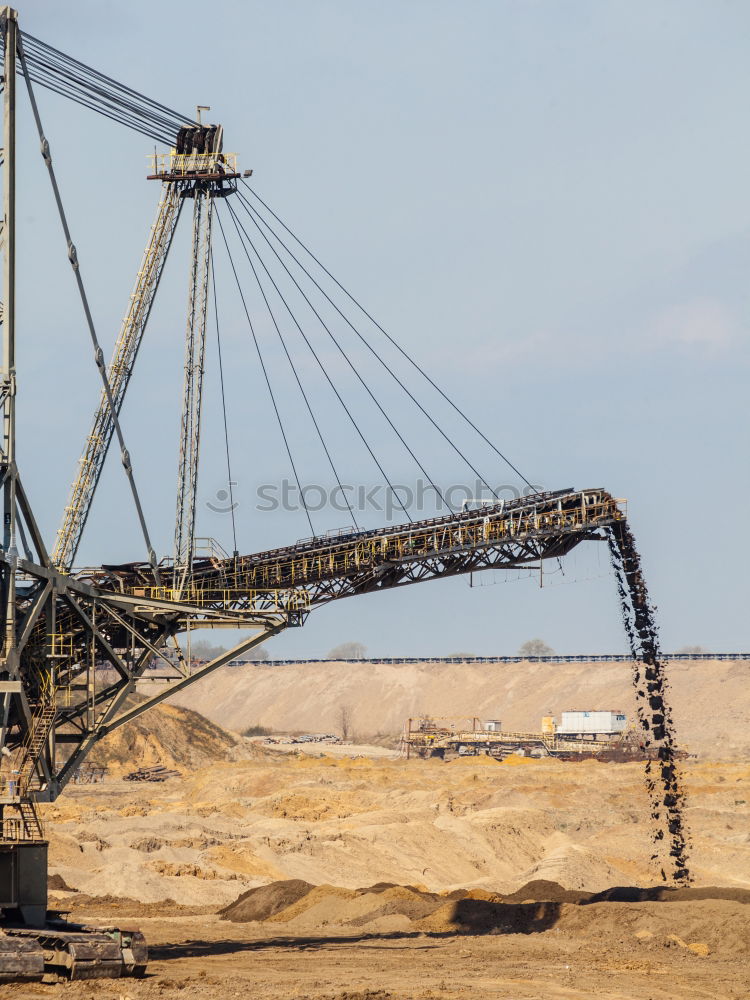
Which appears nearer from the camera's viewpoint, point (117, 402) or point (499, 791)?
point (117, 402)

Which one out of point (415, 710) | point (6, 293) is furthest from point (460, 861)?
point (415, 710)

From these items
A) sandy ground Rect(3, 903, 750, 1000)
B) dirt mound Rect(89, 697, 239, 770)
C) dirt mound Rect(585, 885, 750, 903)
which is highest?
dirt mound Rect(89, 697, 239, 770)

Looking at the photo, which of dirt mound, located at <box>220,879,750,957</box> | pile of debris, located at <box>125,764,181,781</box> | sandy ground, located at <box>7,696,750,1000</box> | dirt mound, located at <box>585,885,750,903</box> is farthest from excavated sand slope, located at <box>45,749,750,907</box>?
pile of debris, located at <box>125,764,181,781</box>

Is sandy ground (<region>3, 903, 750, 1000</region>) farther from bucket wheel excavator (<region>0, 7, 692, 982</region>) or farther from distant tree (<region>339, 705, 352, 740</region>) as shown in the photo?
distant tree (<region>339, 705, 352, 740</region>)

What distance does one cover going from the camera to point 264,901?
39.2 metres

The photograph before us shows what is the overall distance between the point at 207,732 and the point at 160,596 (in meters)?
86.0

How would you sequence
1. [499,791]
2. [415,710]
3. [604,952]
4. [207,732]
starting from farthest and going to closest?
[415,710]
[207,732]
[499,791]
[604,952]

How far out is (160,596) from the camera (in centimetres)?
3228

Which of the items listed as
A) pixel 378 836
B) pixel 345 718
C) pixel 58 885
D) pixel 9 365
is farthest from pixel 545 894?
pixel 345 718

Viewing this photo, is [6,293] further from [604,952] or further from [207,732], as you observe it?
[207,732]

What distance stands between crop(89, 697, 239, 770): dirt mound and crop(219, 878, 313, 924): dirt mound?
62834 mm

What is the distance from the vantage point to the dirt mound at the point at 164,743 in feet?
341

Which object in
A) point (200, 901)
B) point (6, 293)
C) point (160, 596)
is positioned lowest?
point (200, 901)

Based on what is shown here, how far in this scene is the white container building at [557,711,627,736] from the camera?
122m
